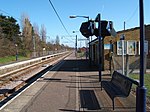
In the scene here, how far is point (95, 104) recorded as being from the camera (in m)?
9.76

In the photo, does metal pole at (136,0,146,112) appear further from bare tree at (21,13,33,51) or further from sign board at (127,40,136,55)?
bare tree at (21,13,33,51)

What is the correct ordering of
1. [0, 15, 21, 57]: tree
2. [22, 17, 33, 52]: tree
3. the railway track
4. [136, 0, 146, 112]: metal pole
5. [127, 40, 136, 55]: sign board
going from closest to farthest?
[136, 0, 146, 112]: metal pole → the railway track → [127, 40, 136, 55]: sign board → [0, 15, 21, 57]: tree → [22, 17, 33, 52]: tree

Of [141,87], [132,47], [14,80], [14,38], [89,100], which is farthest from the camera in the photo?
[14,38]

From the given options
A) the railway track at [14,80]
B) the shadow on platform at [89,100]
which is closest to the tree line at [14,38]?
the railway track at [14,80]

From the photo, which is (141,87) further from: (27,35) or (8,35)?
(27,35)

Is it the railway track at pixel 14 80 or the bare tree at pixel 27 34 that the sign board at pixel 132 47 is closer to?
the railway track at pixel 14 80

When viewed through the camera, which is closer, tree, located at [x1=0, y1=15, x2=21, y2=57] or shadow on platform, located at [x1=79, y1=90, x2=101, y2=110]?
shadow on platform, located at [x1=79, y1=90, x2=101, y2=110]

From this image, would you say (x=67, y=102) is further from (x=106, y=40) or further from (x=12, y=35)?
(x=12, y=35)

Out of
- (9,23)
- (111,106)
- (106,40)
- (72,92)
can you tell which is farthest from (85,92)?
(9,23)

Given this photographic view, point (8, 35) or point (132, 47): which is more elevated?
point (8, 35)

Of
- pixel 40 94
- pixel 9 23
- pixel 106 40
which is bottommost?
pixel 40 94

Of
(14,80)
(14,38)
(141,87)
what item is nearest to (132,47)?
(14,80)

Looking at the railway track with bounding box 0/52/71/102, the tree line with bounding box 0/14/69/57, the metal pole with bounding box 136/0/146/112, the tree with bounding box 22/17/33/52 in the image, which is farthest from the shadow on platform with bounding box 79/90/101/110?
the tree with bounding box 22/17/33/52

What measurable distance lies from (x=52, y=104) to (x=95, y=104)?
1.42m
